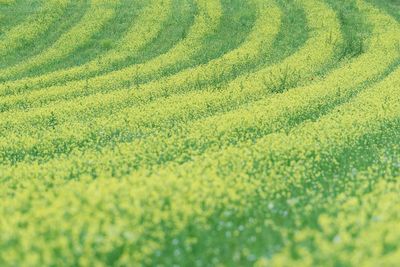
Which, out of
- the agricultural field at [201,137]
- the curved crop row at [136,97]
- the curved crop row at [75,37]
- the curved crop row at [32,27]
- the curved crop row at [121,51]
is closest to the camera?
the agricultural field at [201,137]

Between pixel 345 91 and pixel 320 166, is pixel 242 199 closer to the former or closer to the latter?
pixel 320 166

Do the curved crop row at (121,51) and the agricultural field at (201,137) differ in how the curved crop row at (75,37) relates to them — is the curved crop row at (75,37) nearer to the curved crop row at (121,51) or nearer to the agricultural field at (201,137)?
the agricultural field at (201,137)

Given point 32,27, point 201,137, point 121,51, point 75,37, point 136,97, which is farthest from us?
point 32,27

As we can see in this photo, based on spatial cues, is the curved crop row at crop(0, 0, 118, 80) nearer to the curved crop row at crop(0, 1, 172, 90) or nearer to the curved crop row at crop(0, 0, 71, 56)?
the curved crop row at crop(0, 0, 71, 56)

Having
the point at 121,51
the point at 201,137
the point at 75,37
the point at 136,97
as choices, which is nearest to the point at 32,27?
the point at 75,37

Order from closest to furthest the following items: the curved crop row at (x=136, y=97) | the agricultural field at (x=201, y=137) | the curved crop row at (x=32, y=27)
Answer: the agricultural field at (x=201, y=137)
the curved crop row at (x=136, y=97)
the curved crop row at (x=32, y=27)

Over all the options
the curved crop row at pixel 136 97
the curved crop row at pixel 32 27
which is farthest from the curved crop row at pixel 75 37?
the curved crop row at pixel 136 97

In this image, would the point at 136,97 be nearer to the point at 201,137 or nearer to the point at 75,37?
the point at 201,137

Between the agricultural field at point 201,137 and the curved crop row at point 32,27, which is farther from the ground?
the agricultural field at point 201,137

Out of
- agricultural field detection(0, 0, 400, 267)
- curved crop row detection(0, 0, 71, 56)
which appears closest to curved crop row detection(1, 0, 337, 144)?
agricultural field detection(0, 0, 400, 267)
